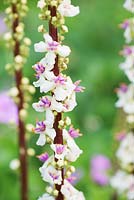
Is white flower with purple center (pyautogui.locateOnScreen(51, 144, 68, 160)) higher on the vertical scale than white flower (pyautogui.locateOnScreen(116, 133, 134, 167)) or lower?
lower

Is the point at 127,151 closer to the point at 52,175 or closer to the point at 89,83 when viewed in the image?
the point at 52,175

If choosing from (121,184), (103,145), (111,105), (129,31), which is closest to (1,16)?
(111,105)


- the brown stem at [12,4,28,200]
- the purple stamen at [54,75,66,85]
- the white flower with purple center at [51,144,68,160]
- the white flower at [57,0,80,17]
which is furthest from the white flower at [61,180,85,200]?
the brown stem at [12,4,28,200]

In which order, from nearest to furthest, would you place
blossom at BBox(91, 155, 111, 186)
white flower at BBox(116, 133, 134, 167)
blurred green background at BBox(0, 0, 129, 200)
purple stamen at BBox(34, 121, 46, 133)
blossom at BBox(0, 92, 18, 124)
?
1. purple stamen at BBox(34, 121, 46, 133)
2. white flower at BBox(116, 133, 134, 167)
3. blossom at BBox(91, 155, 111, 186)
4. blurred green background at BBox(0, 0, 129, 200)
5. blossom at BBox(0, 92, 18, 124)

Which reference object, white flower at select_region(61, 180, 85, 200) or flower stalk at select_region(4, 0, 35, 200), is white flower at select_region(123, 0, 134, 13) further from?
white flower at select_region(61, 180, 85, 200)

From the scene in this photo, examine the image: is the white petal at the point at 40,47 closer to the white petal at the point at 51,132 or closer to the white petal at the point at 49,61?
the white petal at the point at 49,61

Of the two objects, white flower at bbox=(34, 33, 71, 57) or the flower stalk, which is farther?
the flower stalk
